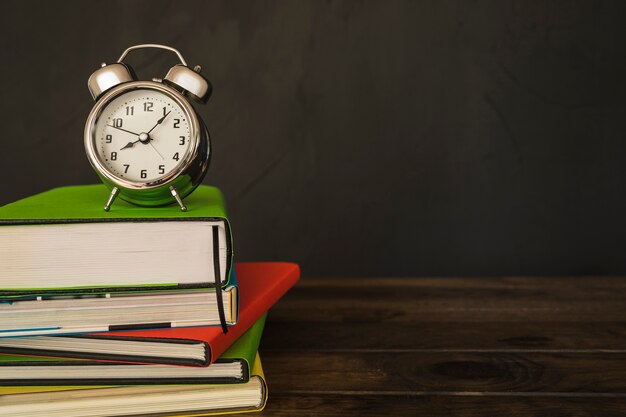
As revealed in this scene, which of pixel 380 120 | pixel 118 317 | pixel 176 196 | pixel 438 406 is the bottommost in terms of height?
pixel 438 406

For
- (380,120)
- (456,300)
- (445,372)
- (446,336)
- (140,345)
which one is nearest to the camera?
(140,345)

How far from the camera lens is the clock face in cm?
87

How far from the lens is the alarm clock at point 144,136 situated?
0.87 metres

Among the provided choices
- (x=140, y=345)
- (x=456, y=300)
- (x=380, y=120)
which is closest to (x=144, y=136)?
(x=140, y=345)

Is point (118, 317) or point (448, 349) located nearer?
point (118, 317)

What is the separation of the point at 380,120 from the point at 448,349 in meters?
0.94

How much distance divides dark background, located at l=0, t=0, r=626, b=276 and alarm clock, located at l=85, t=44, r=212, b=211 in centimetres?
94

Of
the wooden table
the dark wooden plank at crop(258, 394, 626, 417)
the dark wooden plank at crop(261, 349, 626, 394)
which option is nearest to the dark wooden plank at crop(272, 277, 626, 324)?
the wooden table

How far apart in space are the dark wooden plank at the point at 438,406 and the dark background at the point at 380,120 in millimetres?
1067

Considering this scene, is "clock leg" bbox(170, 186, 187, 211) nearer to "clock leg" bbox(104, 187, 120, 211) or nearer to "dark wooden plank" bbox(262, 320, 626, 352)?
"clock leg" bbox(104, 187, 120, 211)

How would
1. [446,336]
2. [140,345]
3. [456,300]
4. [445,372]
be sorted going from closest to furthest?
[140,345]
[445,372]
[446,336]
[456,300]

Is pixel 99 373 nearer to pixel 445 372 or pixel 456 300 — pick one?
pixel 445 372

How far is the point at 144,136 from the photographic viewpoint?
867 mm

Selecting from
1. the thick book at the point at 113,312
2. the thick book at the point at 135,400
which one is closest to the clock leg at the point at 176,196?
the thick book at the point at 113,312
